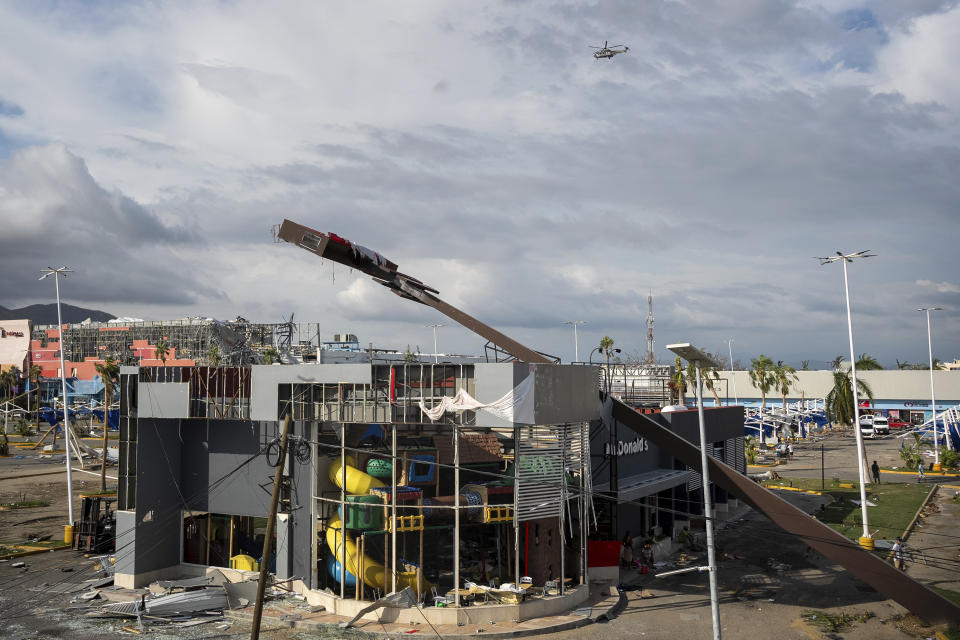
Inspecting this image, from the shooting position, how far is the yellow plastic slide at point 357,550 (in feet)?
88.0

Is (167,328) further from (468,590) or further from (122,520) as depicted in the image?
(468,590)

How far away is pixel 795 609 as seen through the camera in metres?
28.3

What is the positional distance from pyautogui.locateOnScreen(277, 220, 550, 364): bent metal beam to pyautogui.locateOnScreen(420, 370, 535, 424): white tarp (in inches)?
103

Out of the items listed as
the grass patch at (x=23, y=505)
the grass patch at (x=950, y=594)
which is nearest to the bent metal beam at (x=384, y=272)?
the grass patch at (x=950, y=594)

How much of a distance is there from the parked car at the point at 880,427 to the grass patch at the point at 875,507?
168 ft

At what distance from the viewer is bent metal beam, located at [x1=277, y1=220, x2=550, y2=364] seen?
1155 inches

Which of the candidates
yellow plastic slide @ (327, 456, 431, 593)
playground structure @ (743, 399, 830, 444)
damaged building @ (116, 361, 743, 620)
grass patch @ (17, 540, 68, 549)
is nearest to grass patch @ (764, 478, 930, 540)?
damaged building @ (116, 361, 743, 620)

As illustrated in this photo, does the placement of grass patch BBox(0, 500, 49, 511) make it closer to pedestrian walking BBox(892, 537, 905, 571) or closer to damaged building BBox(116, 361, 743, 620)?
damaged building BBox(116, 361, 743, 620)

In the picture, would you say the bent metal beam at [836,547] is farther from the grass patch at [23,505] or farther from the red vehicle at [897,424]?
the red vehicle at [897,424]

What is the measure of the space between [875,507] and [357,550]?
40.5m

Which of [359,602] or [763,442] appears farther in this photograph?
[763,442]

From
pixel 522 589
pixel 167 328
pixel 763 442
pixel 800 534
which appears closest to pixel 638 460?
pixel 800 534

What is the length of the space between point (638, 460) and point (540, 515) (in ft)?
45.8

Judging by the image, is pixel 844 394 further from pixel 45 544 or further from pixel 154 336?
pixel 154 336
